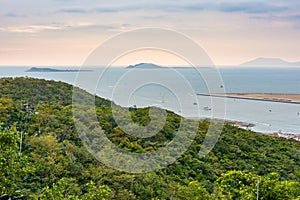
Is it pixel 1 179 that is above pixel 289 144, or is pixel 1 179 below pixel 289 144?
above

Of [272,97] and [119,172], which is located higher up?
[272,97]

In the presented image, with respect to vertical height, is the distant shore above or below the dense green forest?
above

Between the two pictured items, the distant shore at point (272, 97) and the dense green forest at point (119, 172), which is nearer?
the dense green forest at point (119, 172)

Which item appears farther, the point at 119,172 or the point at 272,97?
the point at 272,97

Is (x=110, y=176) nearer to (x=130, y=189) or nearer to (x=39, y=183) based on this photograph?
(x=130, y=189)

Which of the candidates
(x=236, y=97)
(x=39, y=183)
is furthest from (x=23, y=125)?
(x=236, y=97)

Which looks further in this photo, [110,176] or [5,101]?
[5,101]

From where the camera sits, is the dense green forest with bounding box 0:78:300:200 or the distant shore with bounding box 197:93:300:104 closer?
the dense green forest with bounding box 0:78:300:200

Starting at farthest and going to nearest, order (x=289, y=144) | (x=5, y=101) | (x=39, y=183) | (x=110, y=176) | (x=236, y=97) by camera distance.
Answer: (x=236, y=97)
(x=289, y=144)
(x=5, y=101)
(x=110, y=176)
(x=39, y=183)
